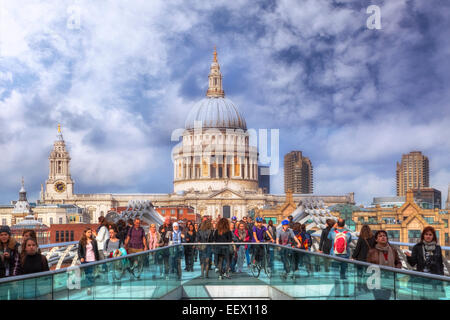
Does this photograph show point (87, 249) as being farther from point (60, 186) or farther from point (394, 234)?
point (60, 186)

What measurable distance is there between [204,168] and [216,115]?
45.8 ft

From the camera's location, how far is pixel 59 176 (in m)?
163

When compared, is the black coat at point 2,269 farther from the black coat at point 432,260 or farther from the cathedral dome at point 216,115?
the cathedral dome at point 216,115

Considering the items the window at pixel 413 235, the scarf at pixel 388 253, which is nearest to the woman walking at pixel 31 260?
the scarf at pixel 388 253

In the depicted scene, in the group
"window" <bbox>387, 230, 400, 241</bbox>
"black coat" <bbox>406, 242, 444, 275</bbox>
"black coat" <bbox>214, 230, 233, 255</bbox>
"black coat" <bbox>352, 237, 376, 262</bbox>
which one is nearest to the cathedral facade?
"window" <bbox>387, 230, 400, 241</bbox>

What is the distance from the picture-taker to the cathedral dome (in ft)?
544

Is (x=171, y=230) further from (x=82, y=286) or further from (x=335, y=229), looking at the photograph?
(x=82, y=286)

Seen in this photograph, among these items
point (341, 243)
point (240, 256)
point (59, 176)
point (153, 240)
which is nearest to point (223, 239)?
point (240, 256)

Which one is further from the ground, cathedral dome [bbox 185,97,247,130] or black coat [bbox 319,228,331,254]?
cathedral dome [bbox 185,97,247,130]

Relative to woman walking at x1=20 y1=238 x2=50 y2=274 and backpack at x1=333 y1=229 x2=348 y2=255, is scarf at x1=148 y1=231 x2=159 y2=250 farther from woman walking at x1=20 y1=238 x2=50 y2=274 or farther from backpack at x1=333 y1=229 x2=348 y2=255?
woman walking at x1=20 y1=238 x2=50 y2=274

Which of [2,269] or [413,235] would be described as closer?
[2,269]

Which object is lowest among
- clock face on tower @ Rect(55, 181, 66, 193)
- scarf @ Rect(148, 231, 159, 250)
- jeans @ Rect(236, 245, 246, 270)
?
jeans @ Rect(236, 245, 246, 270)

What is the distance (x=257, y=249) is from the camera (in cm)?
1703

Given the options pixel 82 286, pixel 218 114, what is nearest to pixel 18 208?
pixel 218 114
